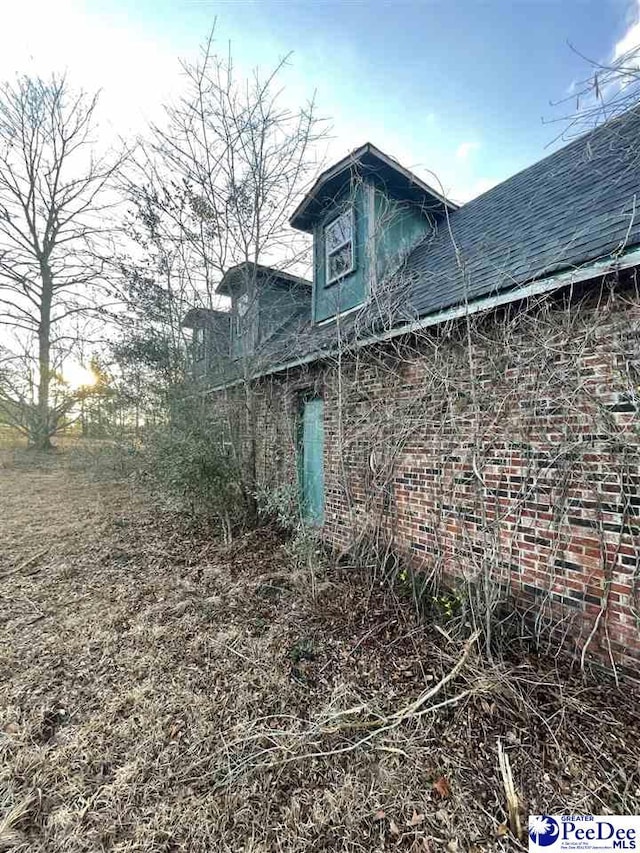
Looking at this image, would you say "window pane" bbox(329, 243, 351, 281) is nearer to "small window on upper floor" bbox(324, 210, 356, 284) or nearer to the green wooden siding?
"small window on upper floor" bbox(324, 210, 356, 284)

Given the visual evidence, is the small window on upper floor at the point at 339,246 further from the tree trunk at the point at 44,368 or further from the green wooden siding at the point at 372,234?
the tree trunk at the point at 44,368

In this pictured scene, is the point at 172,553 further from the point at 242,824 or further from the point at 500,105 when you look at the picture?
the point at 500,105

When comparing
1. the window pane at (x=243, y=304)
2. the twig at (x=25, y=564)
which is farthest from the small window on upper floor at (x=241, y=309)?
the twig at (x=25, y=564)

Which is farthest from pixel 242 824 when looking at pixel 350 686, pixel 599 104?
pixel 599 104

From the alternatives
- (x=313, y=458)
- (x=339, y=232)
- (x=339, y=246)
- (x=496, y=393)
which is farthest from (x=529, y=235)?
(x=313, y=458)

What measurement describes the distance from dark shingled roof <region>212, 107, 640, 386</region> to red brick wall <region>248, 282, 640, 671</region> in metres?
0.33

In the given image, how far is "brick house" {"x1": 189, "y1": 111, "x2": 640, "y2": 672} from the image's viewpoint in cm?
267

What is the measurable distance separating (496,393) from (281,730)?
3037 mm

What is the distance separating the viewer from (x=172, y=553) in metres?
5.53

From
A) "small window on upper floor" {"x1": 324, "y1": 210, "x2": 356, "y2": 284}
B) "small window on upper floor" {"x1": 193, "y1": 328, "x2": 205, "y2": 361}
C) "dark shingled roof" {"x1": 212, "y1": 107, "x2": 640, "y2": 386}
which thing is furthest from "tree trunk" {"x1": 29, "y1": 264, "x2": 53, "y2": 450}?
"small window on upper floor" {"x1": 324, "y1": 210, "x2": 356, "y2": 284}

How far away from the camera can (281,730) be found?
7.68ft

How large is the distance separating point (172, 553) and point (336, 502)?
259 cm

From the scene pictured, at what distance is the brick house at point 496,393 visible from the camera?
2.67 m

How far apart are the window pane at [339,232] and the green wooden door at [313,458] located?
298cm
